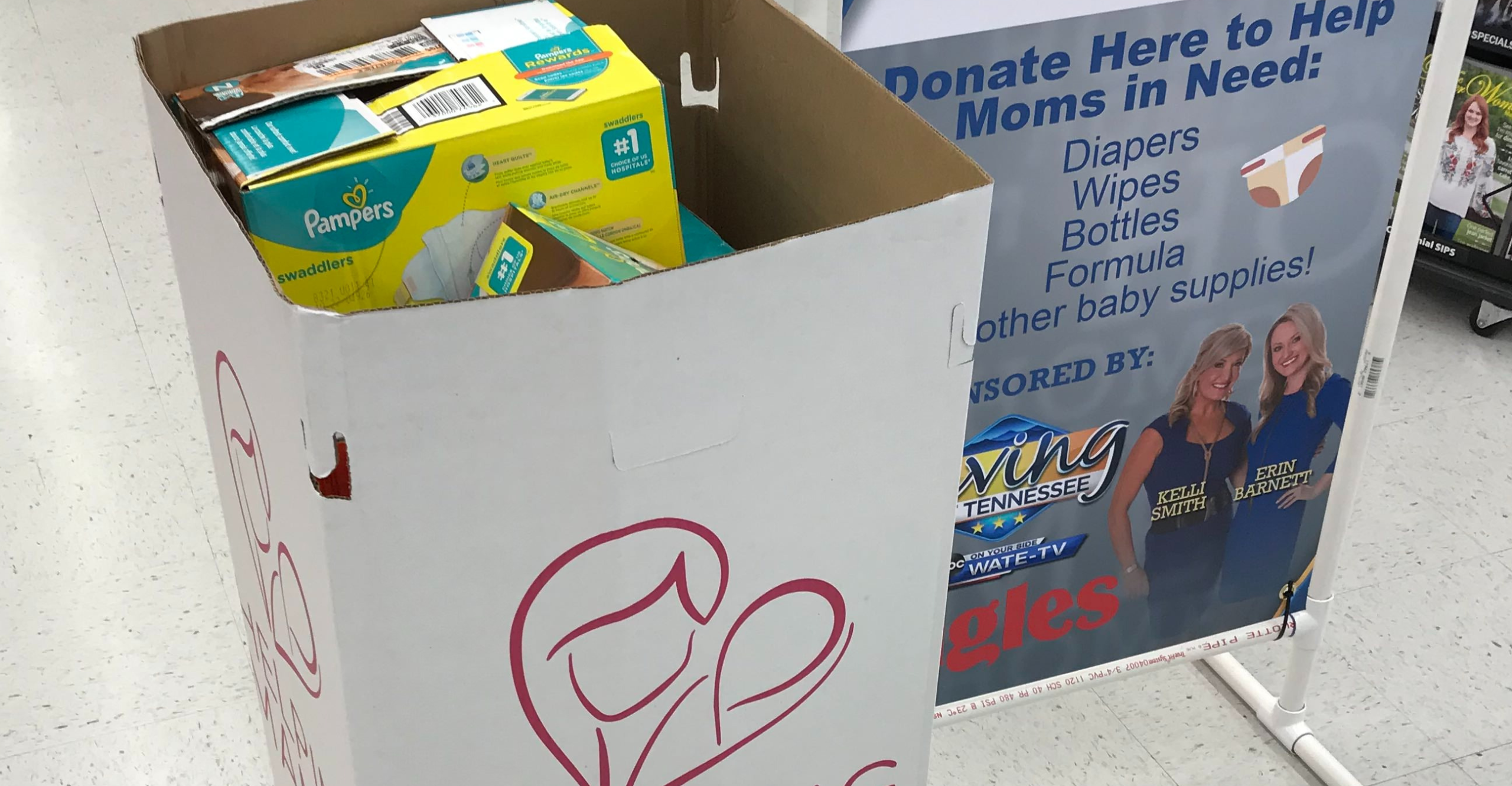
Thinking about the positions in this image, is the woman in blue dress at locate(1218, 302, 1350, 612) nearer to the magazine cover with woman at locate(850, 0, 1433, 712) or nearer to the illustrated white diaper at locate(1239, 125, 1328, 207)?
the magazine cover with woman at locate(850, 0, 1433, 712)

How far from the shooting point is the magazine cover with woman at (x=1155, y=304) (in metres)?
1.18

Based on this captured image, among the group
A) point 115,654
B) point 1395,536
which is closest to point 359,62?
point 115,654

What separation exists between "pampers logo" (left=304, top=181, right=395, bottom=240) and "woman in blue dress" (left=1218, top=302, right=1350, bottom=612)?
103cm

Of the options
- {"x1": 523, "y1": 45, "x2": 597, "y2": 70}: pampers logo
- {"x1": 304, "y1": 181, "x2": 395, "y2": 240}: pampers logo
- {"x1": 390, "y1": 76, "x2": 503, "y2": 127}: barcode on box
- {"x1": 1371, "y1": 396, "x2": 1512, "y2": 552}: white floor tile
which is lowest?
{"x1": 1371, "y1": 396, "x2": 1512, "y2": 552}: white floor tile

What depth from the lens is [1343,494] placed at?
1607 millimetres

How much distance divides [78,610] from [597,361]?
1.74 metres

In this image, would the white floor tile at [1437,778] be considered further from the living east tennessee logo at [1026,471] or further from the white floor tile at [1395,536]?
the living east tennessee logo at [1026,471]

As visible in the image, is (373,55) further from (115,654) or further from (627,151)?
(115,654)

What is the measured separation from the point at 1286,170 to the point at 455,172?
2.93 feet

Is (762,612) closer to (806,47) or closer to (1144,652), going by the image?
(806,47)

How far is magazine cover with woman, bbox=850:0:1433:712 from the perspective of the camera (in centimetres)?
118

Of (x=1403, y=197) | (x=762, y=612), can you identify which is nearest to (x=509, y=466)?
(x=762, y=612)

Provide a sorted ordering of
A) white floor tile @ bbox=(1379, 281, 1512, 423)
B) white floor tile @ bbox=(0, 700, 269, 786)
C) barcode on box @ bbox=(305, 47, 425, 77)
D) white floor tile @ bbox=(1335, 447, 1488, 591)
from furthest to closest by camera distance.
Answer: white floor tile @ bbox=(1379, 281, 1512, 423)
white floor tile @ bbox=(1335, 447, 1488, 591)
white floor tile @ bbox=(0, 700, 269, 786)
barcode on box @ bbox=(305, 47, 425, 77)

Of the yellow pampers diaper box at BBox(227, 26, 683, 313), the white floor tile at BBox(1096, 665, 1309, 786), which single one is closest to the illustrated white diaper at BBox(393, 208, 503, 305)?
the yellow pampers diaper box at BBox(227, 26, 683, 313)
